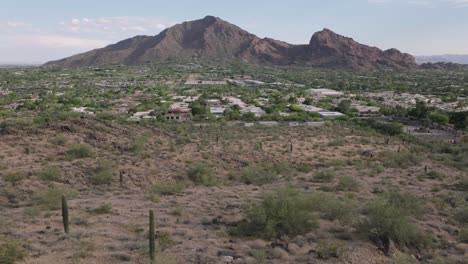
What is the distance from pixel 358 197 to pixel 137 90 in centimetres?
8184

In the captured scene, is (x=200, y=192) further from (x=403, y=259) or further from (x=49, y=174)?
(x=403, y=259)

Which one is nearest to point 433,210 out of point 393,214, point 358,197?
point 358,197

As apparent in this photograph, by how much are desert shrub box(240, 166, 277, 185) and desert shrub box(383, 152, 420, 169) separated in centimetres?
925

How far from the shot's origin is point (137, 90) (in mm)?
94000

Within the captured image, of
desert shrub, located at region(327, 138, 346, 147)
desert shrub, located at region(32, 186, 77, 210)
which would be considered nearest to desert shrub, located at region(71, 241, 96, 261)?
desert shrub, located at region(32, 186, 77, 210)

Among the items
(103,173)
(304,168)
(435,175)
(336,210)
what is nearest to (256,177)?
(304,168)

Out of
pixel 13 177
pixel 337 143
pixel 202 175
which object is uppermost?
pixel 13 177

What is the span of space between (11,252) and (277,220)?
29.5 feet

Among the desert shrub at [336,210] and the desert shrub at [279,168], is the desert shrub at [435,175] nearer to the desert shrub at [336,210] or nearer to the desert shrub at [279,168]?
the desert shrub at [279,168]

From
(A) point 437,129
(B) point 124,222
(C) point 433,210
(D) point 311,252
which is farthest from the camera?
(A) point 437,129

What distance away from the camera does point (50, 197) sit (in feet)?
56.8

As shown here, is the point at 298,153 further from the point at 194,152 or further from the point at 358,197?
the point at 358,197

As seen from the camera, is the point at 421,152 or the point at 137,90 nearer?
the point at 421,152

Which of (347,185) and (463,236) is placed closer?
(463,236)
